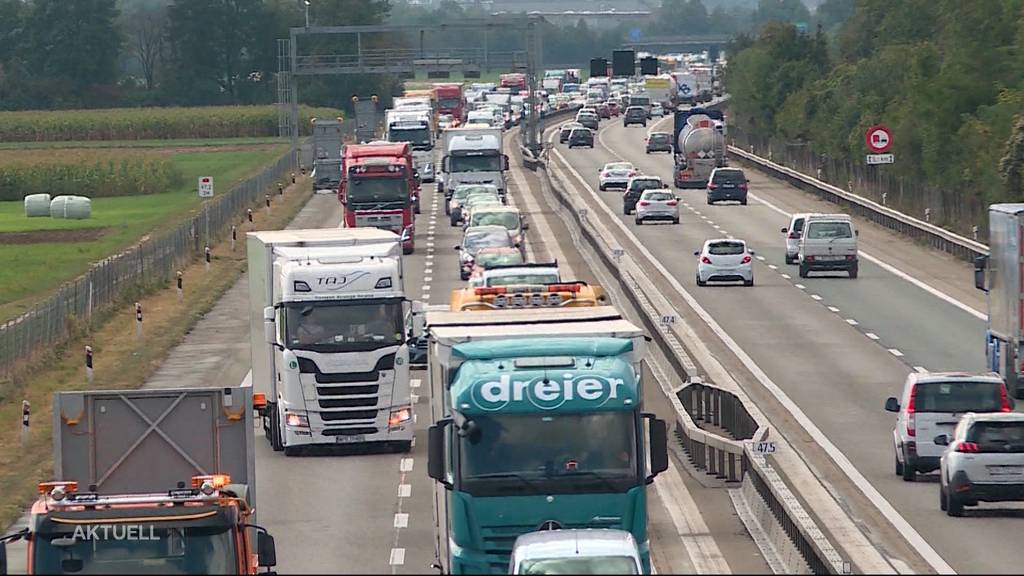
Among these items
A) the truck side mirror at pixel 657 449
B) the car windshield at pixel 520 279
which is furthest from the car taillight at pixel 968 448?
the car windshield at pixel 520 279

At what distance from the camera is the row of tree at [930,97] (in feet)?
221

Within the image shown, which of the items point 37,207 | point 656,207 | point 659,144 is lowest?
point 37,207

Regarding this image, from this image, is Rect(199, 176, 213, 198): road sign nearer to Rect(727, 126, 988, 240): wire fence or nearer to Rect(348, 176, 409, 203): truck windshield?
Rect(348, 176, 409, 203): truck windshield

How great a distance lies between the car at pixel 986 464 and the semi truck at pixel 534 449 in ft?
25.3

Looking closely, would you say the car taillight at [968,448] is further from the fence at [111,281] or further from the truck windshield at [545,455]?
the fence at [111,281]

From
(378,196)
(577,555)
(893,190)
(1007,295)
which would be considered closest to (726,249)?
(378,196)

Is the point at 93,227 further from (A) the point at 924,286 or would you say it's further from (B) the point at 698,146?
(A) the point at 924,286

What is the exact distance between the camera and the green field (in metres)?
60.2

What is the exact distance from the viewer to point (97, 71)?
179750 millimetres

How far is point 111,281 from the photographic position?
52562 mm

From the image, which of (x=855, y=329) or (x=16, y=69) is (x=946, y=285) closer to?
(x=855, y=329)

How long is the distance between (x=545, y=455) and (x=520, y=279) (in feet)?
58.5

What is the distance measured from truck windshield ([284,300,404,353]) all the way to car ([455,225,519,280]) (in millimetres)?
25298

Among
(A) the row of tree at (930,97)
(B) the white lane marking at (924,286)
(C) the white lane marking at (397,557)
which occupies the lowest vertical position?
(B) the white lane marking at (924,286)
